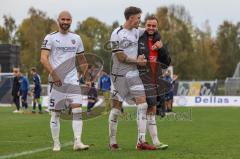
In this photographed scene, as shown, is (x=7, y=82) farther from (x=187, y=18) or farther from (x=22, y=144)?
(x=187, y=18)

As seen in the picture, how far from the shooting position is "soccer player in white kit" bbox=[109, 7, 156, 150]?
981cm

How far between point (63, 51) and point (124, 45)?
1.03 m

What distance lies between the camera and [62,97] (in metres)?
9.89

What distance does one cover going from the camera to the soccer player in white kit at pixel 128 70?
981 cm

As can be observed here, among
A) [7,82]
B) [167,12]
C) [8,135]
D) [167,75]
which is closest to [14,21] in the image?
[167,12]

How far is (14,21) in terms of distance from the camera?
83.6m

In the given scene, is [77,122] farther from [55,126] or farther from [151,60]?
[151,60]

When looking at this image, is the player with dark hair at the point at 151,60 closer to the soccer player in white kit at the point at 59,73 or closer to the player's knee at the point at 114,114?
the player's knee at the point at 114,114

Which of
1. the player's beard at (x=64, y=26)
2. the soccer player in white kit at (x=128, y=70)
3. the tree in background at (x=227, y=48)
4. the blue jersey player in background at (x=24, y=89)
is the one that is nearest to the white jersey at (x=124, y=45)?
the soccer player in white kit at (x=128, y=70)

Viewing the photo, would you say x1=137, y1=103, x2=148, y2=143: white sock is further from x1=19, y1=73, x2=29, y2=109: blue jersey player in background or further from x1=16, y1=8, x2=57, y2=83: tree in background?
x1=16, y1=8, x2=57, y2=83: tree in background

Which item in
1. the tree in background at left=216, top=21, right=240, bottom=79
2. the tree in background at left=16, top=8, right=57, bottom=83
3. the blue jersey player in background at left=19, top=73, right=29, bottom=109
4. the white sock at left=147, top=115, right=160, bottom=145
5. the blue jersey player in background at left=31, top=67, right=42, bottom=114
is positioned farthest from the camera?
the tree in background at left=216, top=21, right=240, bottom=79

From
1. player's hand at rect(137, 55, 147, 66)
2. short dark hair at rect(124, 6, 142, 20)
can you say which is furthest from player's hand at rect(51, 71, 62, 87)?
short dark hair at rect(124, 6, 142, 20)

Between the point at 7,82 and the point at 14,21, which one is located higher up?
the point at 14,21

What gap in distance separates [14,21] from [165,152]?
3007 inches
